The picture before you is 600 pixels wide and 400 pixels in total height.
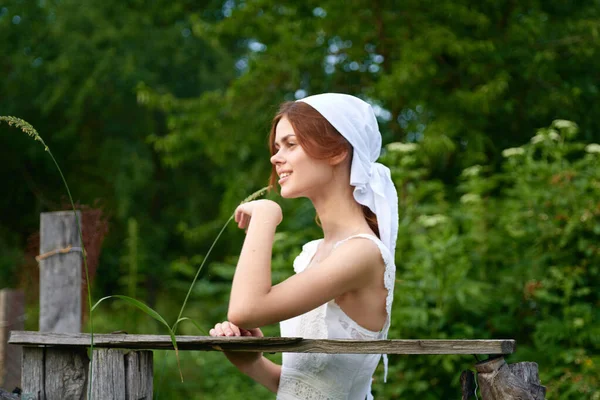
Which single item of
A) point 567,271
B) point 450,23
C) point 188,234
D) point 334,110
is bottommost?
point 188,234

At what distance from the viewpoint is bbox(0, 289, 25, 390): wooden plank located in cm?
467

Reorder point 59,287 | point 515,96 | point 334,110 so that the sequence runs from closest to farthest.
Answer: point 334,110
point 59,287
point 515,96

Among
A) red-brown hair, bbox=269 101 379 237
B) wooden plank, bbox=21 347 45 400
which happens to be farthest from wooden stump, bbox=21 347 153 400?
red-brown hair, bbox=269 101 379 237

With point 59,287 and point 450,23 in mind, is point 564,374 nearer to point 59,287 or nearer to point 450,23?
point 59,287

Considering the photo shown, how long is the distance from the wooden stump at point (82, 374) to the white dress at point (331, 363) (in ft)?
1.38

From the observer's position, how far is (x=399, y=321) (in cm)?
503

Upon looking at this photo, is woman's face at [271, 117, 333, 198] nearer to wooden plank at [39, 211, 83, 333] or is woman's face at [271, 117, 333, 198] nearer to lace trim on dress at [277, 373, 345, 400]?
lace trim on dress at [277, 373, 345, 400]

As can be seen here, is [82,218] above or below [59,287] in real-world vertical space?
above

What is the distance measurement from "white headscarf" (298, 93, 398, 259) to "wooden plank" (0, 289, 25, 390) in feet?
10.1

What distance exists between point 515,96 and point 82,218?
6358 mm

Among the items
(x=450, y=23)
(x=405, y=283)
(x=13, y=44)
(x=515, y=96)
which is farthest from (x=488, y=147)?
(x=13, y=44)

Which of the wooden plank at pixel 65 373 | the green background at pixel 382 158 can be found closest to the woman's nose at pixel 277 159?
the wooden plank at pixel 65 373

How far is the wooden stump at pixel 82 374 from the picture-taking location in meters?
2.12

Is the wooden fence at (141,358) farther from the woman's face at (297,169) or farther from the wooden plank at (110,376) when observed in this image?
the woman's face at (297,169)
